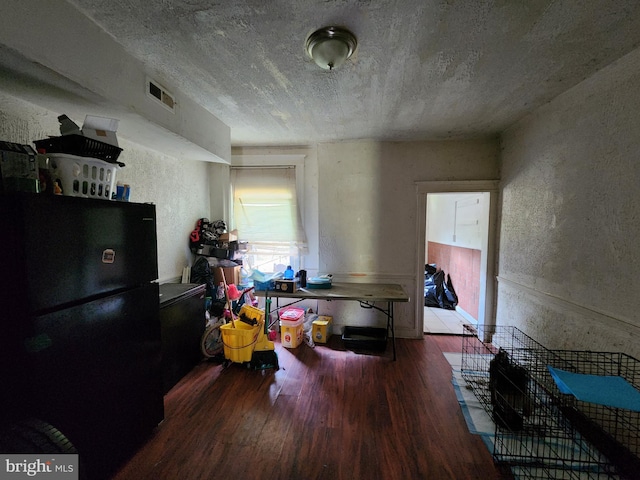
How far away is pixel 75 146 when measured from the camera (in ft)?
4.44

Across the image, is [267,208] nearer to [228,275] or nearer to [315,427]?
[228,275]

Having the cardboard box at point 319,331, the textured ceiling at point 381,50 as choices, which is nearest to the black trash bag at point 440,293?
the cardboard box at point 319,331

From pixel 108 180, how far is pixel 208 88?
41.2 inches

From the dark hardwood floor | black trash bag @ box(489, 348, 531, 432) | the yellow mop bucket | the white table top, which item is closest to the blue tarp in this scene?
black trash bag @ box(489, 348, 531, 432)

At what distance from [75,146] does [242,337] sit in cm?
200

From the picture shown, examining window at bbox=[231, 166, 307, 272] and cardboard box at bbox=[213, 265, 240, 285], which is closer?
cardboard box at bbox=[213, 265, 240, 285]

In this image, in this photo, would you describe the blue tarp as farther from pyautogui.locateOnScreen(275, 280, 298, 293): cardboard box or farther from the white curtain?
the white curtain

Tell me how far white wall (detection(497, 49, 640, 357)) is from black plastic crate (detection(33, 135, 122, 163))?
306cm

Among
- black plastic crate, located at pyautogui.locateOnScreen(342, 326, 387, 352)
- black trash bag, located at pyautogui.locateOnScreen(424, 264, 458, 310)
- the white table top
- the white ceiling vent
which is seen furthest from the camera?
black trash bag, located at pyautogui.locateOnScreen(424, 264, 458, 310)

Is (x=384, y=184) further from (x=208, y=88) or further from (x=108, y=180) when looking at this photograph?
(x=108, y=180)

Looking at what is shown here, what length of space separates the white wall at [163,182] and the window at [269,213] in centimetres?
49

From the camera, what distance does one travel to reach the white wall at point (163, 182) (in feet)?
5.42

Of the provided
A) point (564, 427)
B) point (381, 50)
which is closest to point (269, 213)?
point (381, 50)

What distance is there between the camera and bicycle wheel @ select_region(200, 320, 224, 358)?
271cm
